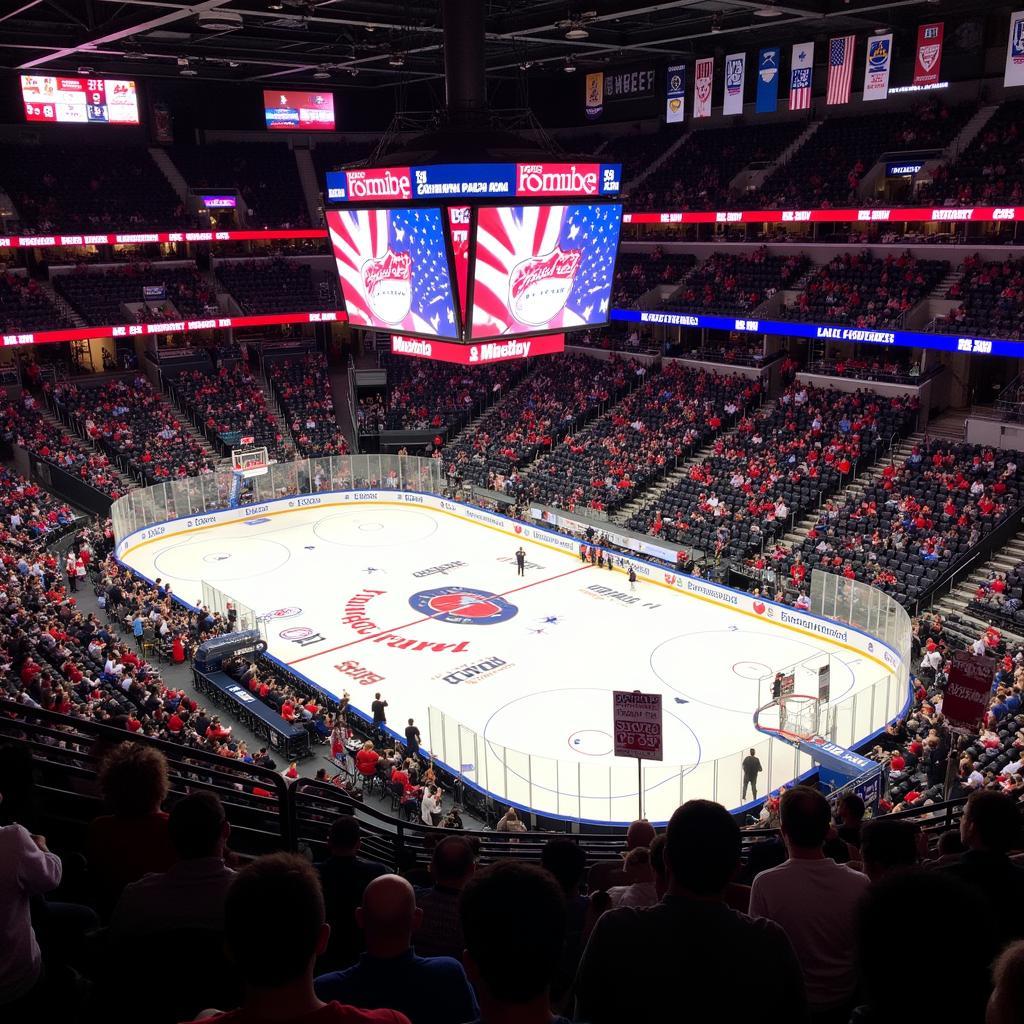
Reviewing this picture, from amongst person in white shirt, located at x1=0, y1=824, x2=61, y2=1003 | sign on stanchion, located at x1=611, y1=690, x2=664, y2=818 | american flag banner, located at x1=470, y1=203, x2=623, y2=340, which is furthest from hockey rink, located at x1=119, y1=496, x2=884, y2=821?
person in white shirt, located at x1=0, y1=824, x2=61, y2=1003

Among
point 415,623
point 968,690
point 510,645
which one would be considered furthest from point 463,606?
point 968,690

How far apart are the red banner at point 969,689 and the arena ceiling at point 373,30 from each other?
1969cm

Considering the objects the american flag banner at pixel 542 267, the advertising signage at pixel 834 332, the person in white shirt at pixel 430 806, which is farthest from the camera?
A: the advertising signage at pixel 834 332

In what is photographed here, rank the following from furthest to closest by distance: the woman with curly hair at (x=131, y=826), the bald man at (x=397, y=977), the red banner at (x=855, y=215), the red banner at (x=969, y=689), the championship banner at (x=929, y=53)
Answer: the red banner at (x=855, y=215), the championship banner at (x=929, y=53), the red banner at (x=969, y=689), the woman with curly hair at (x=131, y=826), the bald man at (x=397, y=977)

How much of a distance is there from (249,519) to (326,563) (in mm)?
7306

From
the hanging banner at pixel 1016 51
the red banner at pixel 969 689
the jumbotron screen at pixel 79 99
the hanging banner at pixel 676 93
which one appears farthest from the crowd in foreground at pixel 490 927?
the jumbotron screen at pixel 79 99

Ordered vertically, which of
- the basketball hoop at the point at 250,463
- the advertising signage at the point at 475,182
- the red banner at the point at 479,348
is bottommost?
the basketball hoop at the point at 250,463

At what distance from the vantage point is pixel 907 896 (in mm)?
2684

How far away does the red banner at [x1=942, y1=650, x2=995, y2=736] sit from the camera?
42.7 ft

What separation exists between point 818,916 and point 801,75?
105ft

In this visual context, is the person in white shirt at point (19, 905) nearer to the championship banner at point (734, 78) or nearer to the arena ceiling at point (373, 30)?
the arena ceiling at point (373, 30)

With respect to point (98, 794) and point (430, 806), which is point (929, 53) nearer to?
point (430, 806)

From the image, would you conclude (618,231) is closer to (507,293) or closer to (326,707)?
(507,293)

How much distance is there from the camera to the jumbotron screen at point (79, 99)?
42.2 meters
